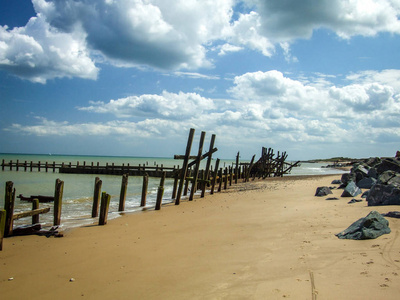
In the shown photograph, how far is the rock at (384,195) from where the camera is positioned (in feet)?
29.0

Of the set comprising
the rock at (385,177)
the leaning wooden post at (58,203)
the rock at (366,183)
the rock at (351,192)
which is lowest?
the leaning wooden post at (58,203)

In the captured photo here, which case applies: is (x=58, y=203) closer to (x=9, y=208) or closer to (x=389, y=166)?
(x=9, y=208)

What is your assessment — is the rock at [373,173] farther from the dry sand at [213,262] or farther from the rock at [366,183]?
the dry sand at [213,262]

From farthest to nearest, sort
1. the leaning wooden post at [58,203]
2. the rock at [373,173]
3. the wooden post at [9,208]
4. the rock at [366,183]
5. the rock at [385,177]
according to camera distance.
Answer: the rock at [373,173] < the rock at [366,183] < the leaning wooden post at [58,203] < the rock at [385,177] < the wooden post at [9,208]

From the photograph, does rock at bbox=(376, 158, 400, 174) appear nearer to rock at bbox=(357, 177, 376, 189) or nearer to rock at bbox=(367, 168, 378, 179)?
rock at bbox=(367, 168, 378, 179)

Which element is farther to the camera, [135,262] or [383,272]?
[135,262]

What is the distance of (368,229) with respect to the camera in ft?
19.5

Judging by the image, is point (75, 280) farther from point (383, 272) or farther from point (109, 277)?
point (383, 272)

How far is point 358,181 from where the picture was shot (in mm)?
15047

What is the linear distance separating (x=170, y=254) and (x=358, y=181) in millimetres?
12054

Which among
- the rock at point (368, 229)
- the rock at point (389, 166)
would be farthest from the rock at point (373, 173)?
the rock at point (368, 229)

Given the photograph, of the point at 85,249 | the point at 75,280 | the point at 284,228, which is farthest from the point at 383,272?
the point at 85,249

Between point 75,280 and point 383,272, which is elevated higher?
point 383,272

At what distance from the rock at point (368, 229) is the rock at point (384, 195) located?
10.3 feet
